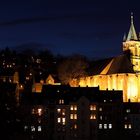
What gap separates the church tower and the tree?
47.5 ft

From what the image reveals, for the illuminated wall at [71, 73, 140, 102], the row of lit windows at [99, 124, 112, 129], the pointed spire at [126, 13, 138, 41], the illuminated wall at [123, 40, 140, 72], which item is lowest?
the row of lit windows at [99, 124, 112, 129]

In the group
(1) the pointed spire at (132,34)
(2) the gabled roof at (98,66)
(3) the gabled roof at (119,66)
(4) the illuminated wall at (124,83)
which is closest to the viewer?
(4) the illuminated wall at (124,83)

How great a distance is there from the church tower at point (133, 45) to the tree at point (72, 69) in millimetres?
14484

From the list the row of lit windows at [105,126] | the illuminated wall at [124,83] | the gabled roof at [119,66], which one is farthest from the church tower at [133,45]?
the row of lit windows at [105,126]

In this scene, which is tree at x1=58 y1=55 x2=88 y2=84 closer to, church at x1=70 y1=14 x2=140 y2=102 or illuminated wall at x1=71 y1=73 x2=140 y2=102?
church at x1=70 y1=14 x2=140 y2=102

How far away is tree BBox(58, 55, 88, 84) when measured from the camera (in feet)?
462

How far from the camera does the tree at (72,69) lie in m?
141

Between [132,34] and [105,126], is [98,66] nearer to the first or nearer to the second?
[132,34]

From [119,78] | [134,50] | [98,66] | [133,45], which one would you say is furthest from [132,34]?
[119,78]

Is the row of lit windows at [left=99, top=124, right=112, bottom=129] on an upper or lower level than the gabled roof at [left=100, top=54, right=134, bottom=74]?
lower

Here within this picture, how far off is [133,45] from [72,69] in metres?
22.8

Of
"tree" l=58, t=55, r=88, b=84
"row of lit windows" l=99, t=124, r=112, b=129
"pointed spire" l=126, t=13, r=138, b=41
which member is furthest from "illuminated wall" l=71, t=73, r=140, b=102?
"row of lit windows" l=99, t=124, r=112, b=129

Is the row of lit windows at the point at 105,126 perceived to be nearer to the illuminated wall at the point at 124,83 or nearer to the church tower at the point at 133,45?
the illuminated wall at the point at 124,83

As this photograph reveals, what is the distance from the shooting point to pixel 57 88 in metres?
96.5
